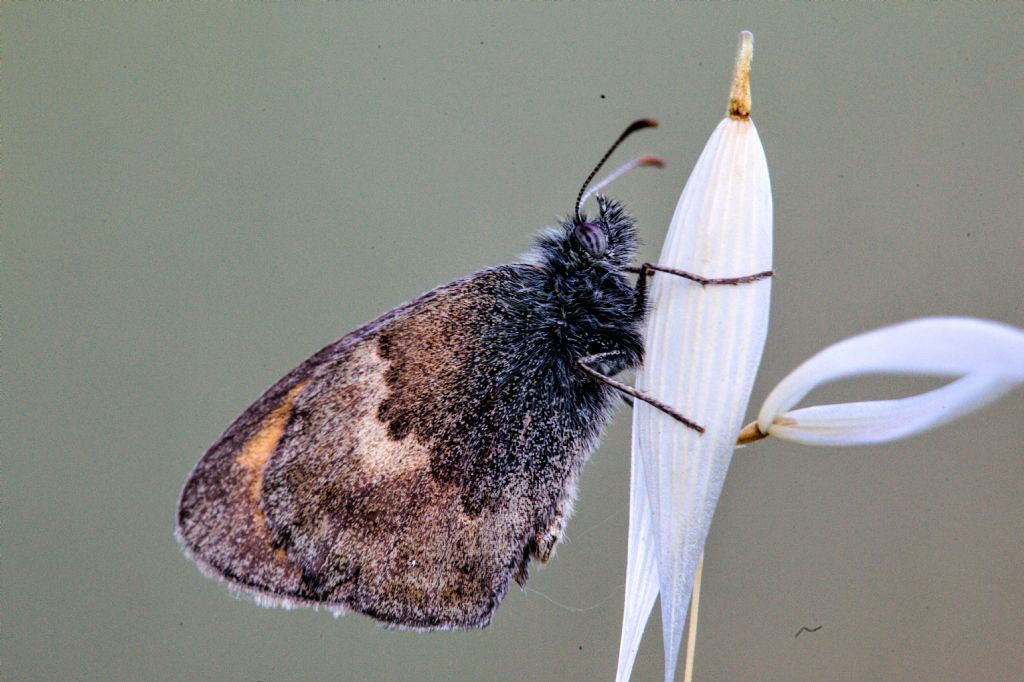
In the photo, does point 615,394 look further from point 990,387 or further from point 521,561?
point 990,387

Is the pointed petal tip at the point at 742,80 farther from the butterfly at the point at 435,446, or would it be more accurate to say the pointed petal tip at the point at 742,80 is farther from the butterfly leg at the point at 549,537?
the butterfly leg at the point at 549,537

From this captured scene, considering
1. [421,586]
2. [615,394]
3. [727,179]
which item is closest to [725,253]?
[727,179]

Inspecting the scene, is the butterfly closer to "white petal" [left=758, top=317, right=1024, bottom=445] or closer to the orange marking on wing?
the orange marking on wing

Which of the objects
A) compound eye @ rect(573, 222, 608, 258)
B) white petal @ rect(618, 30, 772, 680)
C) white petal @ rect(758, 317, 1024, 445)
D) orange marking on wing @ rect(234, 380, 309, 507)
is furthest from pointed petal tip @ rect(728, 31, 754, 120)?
orange marking on wing @ rect(234, 380, 309, 507)

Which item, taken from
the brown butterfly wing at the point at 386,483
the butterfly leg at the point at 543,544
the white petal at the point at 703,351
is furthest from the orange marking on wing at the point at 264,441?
the white petal at the point at 703,351

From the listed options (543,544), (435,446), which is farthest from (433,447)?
(543,544)

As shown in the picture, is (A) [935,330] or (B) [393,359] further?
(B) [393,359]
